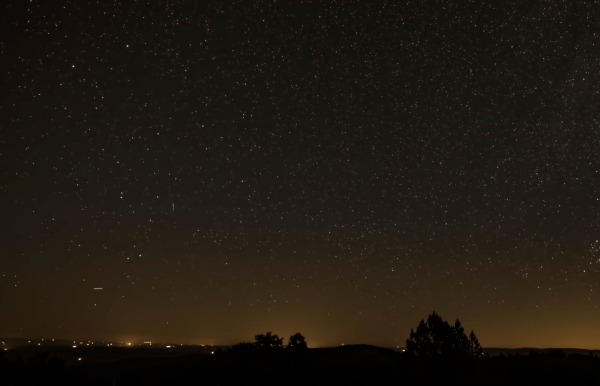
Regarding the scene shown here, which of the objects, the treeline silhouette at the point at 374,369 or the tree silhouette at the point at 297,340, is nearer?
the treeline silhouette at the point at 374,369

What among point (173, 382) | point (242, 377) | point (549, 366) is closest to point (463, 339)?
point (549, 366)

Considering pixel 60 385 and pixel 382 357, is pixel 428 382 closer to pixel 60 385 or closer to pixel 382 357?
pixel 382 357

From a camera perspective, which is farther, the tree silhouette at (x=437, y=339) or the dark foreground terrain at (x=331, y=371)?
the tree silhouette at (x=437, y=339)

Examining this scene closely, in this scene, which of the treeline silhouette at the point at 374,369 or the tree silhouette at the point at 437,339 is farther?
the tree silhouette at the point at 437,339

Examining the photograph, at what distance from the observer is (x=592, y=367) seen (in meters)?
30.5

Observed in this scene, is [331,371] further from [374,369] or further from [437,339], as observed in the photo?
[437,339]

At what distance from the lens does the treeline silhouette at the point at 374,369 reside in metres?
23.9

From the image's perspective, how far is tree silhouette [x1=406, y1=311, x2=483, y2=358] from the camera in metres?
28.9

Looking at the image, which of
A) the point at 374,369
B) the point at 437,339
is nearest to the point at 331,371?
the point at 374,369

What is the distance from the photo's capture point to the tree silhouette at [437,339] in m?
28.9

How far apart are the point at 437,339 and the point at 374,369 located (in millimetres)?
3828

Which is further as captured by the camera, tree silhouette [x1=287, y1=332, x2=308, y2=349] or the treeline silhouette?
tree silhouette [x1=287, y1=332, x2=308, y2=349]

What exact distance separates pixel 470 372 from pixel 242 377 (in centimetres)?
1010

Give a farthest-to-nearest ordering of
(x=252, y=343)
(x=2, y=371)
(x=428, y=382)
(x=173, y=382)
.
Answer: (x=252, y=343) < (x=173, y=382) < (x=2, y=371) < (x=428, y=382)
